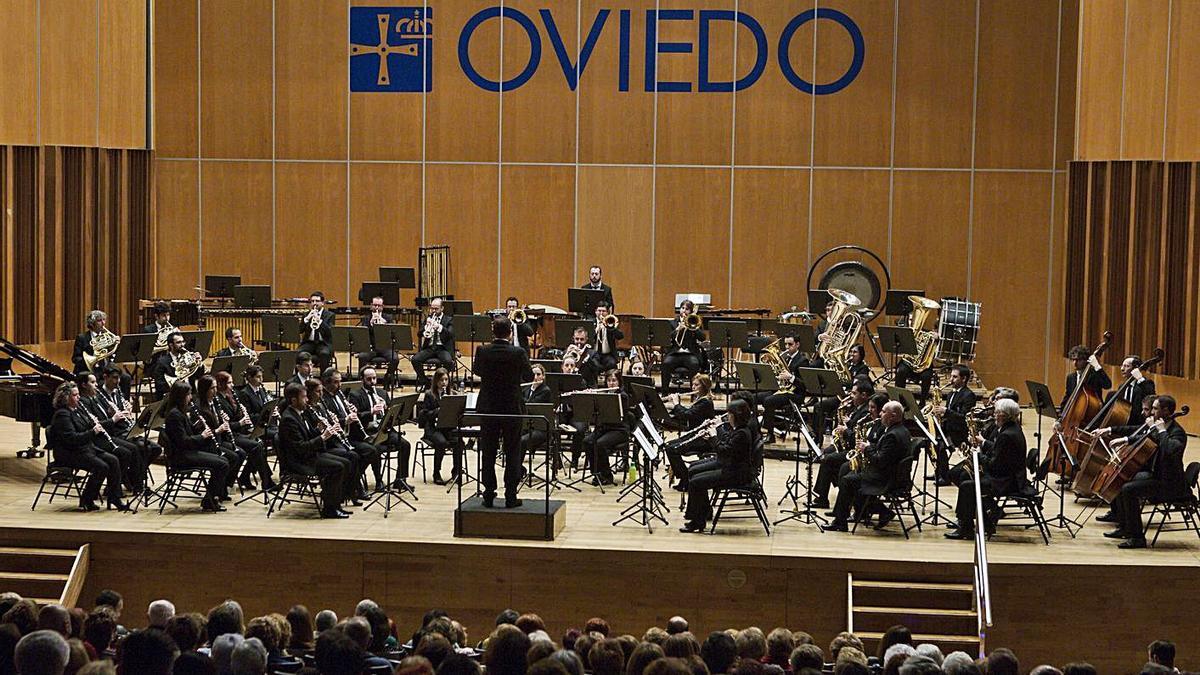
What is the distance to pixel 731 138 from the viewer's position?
2209 cm

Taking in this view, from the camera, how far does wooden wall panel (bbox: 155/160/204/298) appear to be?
22781 mm

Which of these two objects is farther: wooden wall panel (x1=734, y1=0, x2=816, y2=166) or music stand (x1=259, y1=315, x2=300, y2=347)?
wooden wall panel (x1=734, y1=0, x2=816, y2=166)

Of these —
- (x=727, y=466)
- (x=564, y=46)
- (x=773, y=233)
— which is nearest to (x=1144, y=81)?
(x=773, y=233)

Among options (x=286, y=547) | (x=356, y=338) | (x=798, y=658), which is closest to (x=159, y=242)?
(x=356, y=338)

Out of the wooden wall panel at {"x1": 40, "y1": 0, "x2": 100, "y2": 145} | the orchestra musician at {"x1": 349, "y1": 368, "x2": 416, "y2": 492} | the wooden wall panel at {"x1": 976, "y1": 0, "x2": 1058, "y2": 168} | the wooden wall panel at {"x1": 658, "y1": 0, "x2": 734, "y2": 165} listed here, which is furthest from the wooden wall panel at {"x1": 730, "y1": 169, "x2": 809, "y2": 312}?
the orchestra musician at {"x1": 349, "y1": 368, "x2": 416, "y2": 492}

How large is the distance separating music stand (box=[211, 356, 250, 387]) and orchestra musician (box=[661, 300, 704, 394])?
17.3 ft

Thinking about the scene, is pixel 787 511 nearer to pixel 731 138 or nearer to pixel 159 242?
pixel 731 138

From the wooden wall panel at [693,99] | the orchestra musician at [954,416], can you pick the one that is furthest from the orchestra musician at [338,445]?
the wooden wall panel at [693,99]

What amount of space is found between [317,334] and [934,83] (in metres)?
10.0

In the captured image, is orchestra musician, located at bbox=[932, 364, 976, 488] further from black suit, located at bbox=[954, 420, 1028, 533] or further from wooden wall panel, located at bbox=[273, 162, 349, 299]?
wooden wall panel, located at bbox=[273, 162, 349, 299]

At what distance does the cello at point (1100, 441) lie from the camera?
12.6 metres

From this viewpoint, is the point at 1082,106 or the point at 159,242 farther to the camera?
the point at 159,242

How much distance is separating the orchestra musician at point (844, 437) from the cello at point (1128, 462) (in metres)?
1.98

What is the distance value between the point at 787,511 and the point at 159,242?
530 inches
